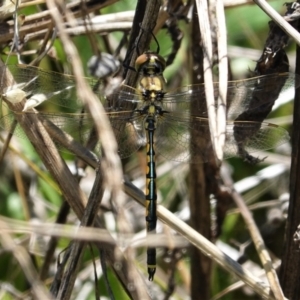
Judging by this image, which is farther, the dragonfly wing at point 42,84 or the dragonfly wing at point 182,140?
the dragonfly wing at point 182,140

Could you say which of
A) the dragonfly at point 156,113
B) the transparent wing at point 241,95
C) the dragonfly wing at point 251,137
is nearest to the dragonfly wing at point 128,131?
the dragonfly at point 156,113

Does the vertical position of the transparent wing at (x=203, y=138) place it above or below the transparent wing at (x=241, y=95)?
below

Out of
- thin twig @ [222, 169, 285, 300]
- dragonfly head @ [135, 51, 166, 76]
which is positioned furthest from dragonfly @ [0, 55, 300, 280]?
thin twig @ [222, 169, 285, 300]

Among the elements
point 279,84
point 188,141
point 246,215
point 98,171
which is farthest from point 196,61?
point 98,171

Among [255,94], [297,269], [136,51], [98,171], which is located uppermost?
[136,51]

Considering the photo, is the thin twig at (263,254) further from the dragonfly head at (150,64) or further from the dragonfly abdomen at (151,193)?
the dragonfly head at (150,64)

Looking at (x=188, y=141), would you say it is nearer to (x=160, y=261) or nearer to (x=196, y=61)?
(x=196, y=61)

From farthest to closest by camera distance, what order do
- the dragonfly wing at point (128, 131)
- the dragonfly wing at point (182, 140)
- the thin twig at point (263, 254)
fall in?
the dragonfly wing at point (182, 140), the dragonfly wing at point (128, 131), the thin twig at point (263, 254)

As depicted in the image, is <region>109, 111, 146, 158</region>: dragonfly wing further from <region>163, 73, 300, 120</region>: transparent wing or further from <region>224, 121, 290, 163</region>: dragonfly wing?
<region>224, 121, 290, 163</region>: dragonfly wing
